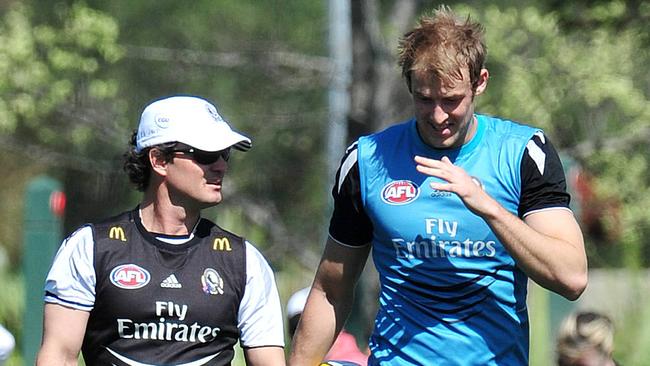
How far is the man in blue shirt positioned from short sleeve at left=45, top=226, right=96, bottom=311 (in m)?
0.91

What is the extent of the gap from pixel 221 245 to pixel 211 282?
0.15m

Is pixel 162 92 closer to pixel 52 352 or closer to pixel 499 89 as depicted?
pixel 499 89

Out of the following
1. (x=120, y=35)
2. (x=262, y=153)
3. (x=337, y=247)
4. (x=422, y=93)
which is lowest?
Answer: (x=262, y=153)

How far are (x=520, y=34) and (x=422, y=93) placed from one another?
7.93 meters

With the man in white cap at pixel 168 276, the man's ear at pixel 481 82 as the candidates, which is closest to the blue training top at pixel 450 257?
the man's ear at pixel 481 82

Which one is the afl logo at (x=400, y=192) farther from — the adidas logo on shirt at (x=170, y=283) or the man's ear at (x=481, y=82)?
the adidas logo on shirt at (x=170, y=283)

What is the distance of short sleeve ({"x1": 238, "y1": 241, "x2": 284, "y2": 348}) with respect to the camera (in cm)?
470

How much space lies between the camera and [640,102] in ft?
40.1

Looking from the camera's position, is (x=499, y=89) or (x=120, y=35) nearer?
(x=499, y=89)

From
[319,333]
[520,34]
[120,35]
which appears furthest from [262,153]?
[319,333]

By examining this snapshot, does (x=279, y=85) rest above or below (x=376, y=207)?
below

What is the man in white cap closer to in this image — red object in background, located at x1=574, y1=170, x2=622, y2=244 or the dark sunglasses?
the dark sunglasses

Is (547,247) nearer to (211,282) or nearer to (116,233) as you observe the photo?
(211,282)

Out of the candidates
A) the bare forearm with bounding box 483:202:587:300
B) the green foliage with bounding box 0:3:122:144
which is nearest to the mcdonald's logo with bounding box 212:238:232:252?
the bare forearm with bounding box 483:202:587:300
